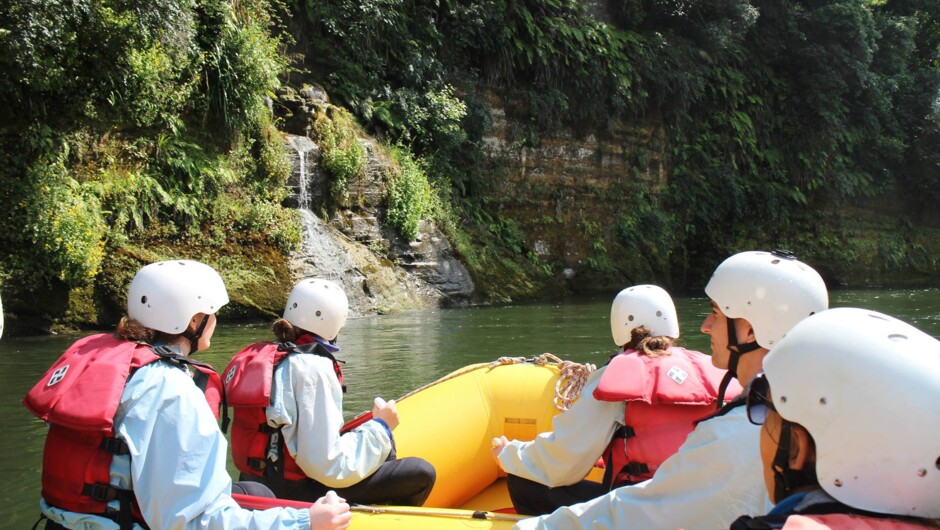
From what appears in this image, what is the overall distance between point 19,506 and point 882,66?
96.3 feet

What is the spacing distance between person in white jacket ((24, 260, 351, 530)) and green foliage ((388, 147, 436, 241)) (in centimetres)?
1252

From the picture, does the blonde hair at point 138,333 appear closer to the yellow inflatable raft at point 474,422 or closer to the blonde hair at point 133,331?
the blonde hair at point 133,331

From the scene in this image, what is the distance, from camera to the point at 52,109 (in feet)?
34.5

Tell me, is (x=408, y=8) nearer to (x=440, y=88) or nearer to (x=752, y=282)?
(x=440, y=88)

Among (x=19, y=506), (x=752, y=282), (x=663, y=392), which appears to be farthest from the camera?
(x=19, y=506)

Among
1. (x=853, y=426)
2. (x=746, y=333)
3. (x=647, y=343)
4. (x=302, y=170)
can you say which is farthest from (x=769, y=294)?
(x=302, y=170)

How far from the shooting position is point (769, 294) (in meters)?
2.50

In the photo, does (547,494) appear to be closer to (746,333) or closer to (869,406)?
(746,333)

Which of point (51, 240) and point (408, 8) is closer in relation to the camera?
point (51, 240)

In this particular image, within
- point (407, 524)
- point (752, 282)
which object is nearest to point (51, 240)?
point (407, 524)

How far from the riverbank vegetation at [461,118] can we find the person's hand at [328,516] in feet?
29.1

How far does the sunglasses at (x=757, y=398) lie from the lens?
1.65m

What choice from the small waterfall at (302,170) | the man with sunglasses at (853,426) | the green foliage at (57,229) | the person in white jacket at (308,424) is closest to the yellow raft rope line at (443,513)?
the person in white jacket at (308,424)

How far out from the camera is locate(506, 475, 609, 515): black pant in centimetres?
318
